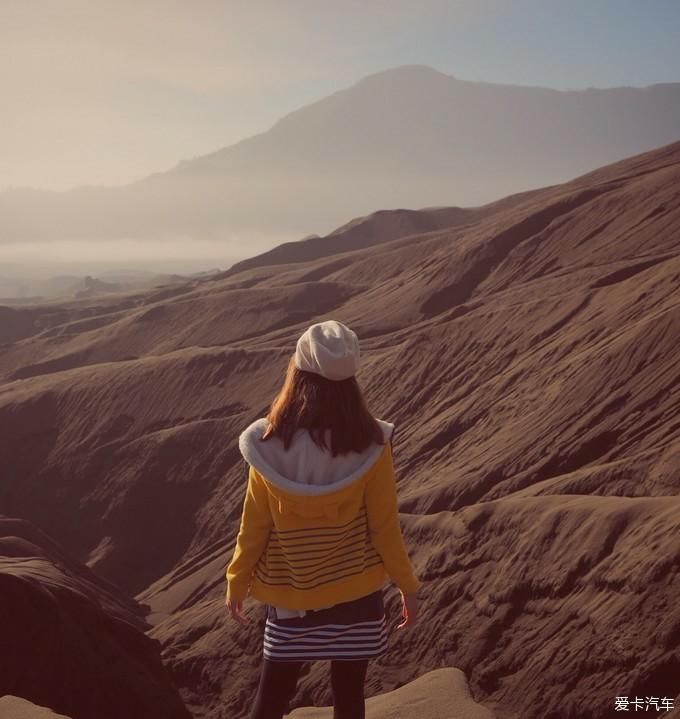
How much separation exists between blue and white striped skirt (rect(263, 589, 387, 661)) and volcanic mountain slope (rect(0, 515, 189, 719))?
166 inches

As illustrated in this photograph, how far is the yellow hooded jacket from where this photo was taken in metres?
3.04

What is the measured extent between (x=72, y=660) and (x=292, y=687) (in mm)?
4680

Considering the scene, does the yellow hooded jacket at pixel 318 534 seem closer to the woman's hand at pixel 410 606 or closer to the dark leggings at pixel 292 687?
the woman's hand at pixel 410 606

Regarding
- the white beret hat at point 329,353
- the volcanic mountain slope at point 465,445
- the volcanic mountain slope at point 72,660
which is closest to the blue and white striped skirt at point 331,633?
the white beret hat at point 329,353

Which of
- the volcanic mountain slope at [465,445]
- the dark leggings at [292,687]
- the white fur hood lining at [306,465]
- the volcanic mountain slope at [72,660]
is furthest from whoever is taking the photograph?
the volcanic mountain slope at [465,445]

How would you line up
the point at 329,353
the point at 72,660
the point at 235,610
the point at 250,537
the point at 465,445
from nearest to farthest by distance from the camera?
the point at 329,353, the point at 250,537, the point at 235,610, the point at 72,660, the point at 465,445

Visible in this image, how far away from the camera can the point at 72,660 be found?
7.25m

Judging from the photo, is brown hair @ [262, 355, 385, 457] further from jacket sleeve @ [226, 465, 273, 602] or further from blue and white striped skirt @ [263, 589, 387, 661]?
blue and white striped skirt @ [263, 589, 387, 661]

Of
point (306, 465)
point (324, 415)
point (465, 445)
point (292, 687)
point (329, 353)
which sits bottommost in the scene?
point (465, 445)

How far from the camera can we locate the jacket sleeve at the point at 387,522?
3.10 meters

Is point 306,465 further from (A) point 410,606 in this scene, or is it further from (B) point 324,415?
(A) point 410,606

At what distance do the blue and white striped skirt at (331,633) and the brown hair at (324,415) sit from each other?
0.62 meters

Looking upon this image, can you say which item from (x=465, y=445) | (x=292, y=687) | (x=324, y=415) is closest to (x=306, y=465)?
(x=324, y=415)

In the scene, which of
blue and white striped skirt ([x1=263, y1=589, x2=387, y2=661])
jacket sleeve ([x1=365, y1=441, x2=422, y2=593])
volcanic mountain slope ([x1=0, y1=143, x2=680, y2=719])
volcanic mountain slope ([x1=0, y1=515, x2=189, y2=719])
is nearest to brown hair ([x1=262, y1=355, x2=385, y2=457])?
jacket sleeve ([x1=365, y1=441, x2=422, y2=593])
